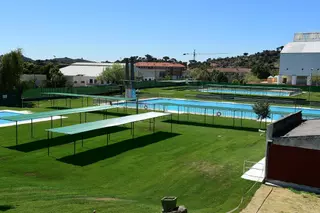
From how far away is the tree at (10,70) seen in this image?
41469 millimetres

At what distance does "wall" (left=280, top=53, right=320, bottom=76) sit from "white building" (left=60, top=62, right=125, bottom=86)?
139ft

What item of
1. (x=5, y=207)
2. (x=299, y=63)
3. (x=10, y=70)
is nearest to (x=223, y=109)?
(x=5, y=207)

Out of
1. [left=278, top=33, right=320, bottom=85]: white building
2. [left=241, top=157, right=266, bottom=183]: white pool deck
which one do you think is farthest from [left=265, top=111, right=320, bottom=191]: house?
[left=278, top=33, right=320, bottom=85]: white building

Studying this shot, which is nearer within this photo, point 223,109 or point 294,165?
A: point 294,165

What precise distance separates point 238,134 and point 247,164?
8022 mm

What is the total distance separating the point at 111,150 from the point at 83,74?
62.9 meters

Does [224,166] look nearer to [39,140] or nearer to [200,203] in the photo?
[200,203]

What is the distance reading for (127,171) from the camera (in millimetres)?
16266

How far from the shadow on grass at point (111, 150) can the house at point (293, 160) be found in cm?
854

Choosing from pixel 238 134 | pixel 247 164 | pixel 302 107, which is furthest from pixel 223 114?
pixel 247 164

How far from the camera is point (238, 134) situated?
83.0 ft

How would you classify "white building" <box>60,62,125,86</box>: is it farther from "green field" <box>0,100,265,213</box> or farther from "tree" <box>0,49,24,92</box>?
"green field" <box>0,100,265,213</box>

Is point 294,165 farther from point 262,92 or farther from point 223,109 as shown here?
point 262,92

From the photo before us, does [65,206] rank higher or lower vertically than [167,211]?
lower
